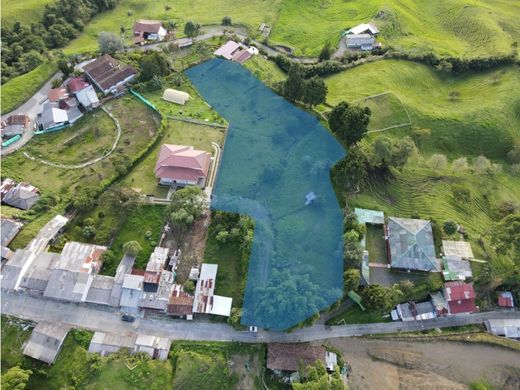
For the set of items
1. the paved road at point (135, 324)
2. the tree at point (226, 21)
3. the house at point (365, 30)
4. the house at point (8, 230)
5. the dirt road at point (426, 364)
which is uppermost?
the house at point (365, 30)

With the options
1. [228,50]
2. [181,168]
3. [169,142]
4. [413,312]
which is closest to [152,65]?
[228,50]

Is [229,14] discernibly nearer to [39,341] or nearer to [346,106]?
[346,106]

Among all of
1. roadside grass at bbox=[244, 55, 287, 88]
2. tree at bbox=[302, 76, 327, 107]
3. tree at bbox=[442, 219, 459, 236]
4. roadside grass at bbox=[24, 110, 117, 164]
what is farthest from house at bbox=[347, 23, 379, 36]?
roadside grass at bbox=[24, 110, 117, 164]

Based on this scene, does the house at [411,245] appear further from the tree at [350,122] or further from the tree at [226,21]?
the tree at [226,21]

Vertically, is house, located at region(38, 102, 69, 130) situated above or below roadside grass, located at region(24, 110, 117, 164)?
above

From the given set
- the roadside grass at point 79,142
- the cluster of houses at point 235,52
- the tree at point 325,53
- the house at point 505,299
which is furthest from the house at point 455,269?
the roadside grass at point 79,142

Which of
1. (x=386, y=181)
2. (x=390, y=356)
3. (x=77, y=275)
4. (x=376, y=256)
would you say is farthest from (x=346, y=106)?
(x=77, y=275)

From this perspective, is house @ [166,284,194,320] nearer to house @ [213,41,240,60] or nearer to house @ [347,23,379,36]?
house @ [213,41,240,60]
